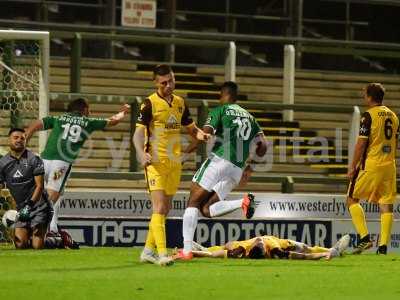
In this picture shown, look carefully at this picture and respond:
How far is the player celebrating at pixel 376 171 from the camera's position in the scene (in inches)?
635

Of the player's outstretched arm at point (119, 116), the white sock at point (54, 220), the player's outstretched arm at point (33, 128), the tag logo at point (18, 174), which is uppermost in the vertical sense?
the player's outstretched arm at point (119, 116)

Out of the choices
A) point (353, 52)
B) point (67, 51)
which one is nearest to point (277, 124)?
point (353, 52)

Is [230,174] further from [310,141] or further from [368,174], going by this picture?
[310,141]

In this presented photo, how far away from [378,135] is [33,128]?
4353 millimetres

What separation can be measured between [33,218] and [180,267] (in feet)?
13.0

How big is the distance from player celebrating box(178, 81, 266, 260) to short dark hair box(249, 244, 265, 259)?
2.10ft

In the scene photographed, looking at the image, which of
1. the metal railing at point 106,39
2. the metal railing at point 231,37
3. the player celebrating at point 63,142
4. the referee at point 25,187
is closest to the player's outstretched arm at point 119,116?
the player celebrating at point 63,142

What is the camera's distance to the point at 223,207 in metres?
14.3

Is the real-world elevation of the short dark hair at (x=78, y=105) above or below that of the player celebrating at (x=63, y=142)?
above

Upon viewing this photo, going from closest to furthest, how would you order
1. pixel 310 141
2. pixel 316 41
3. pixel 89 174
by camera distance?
pixel 89 174, pixel 310 141, pixel 316 41

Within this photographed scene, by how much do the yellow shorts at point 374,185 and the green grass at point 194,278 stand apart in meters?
1.38

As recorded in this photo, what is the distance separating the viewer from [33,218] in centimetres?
1653

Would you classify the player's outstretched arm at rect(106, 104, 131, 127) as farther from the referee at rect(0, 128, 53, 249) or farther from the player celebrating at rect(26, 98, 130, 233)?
the referee at rect(0, 128, 53, 249)

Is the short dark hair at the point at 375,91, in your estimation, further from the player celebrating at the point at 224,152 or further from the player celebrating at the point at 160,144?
the player celebrating at the point at 160,144
